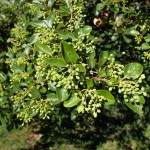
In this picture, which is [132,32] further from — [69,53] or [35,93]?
[69,53]

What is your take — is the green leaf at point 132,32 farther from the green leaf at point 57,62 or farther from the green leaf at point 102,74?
the green leaf at point 57,62

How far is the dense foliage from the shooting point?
1.87m

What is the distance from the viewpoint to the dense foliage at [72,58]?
1.87 metres

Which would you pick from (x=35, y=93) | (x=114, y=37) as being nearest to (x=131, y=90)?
(x=35, y=93)

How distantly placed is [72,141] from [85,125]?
471 millimetres

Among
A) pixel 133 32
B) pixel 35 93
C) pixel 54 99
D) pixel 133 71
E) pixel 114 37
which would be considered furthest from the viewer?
Result: pixel 114 37

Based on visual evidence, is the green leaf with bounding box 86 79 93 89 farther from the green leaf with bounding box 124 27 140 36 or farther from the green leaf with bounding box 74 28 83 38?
the green leaf with bounding box 124 27 140 36

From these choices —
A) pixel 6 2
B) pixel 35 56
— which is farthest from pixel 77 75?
pixel 6 2

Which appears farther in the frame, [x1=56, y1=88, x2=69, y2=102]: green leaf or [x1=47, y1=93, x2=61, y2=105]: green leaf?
[x1=47, y1=93, x2=61, y2=105]: green leaf

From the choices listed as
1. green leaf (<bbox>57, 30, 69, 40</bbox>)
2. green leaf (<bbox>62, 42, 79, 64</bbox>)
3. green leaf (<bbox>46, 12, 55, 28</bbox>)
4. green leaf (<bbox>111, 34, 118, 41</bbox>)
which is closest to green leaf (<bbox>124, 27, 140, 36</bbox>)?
green leaf (<bbox>111, 34, 118, 41</bbox>)

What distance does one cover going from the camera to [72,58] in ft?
5.98

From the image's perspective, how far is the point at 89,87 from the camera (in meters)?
1.88

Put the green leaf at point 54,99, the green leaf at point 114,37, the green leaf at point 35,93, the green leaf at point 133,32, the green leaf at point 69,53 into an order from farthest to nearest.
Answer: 1. the green leaf at point 114,37
2. the green leaf at point 133,32
3. the green leaf at point 35,93
4. the green leaf at point 54,99
5. the green leaf at point 69,53

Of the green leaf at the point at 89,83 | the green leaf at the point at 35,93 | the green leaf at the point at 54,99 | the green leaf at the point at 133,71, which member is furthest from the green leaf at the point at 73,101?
the green leaf at the point at 35,93
